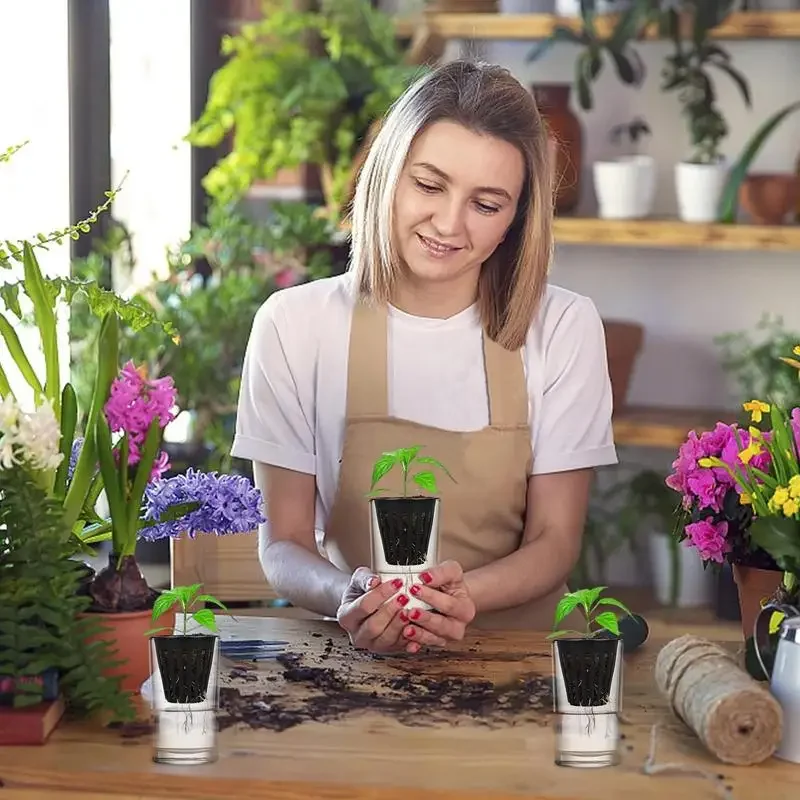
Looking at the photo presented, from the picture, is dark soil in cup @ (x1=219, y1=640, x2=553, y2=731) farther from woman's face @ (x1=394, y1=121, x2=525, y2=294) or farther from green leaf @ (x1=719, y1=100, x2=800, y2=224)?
green leaf @ (x1=719, y1=100, x2=800, y2=224)

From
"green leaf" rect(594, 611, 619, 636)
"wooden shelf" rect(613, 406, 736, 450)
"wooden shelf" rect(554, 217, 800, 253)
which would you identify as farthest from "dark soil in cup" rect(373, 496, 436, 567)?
"wooden shelf" rect(554, 217, 800, 253)

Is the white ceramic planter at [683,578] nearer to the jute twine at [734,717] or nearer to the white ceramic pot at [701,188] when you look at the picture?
the white ceramic pot at [701,188]

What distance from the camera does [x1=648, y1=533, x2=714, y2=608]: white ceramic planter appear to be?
3.71 meters

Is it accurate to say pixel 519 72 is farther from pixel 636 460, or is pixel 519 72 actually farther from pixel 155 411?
pixel 155 411

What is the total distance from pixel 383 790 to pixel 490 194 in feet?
3.42

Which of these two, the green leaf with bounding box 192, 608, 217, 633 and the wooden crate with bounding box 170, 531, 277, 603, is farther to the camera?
the wooden crate with bounding box 170, 531, 277, 603

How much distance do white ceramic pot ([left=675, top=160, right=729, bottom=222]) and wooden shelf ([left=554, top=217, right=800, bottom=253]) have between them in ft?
0.10

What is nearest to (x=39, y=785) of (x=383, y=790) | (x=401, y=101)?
(x=383, y=790)

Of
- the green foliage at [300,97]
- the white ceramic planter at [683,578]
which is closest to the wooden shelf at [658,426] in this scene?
the white ceramic planter at [683,578]

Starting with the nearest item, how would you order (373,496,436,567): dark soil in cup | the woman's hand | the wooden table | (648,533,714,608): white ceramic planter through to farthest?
the wooden table < (373,496,436,567): dark soil in cup < the woman's hand < (648,533,714,608): white ceramic planter

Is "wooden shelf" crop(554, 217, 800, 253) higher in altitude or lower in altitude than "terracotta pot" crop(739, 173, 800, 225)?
lower

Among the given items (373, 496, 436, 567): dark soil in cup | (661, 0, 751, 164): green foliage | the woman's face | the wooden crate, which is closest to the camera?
(373, 496, 436, 567): dark soil in cup

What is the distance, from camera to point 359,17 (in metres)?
3.55

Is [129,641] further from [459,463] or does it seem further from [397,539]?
[459,463]
